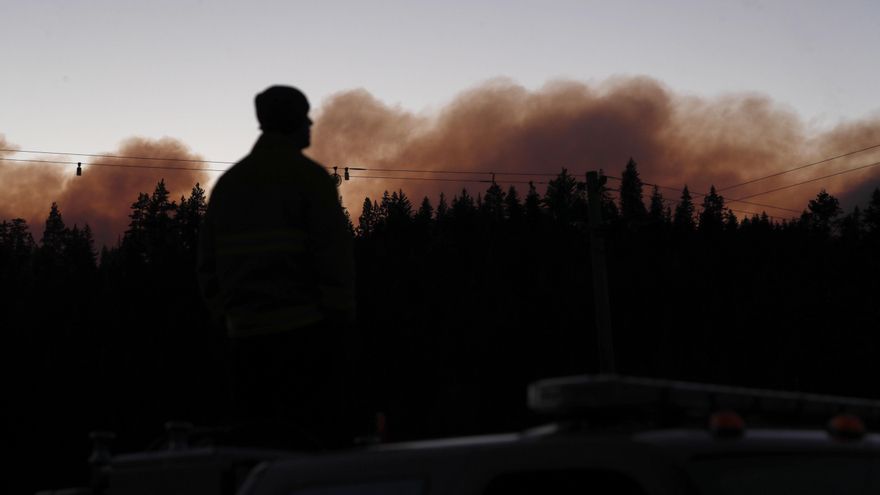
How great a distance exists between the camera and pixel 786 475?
2.77 m

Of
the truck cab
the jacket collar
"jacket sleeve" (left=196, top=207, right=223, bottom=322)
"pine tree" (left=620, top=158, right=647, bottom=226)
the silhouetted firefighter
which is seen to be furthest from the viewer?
"pine tree" (left=620, top=158, right=647, bottom=226)

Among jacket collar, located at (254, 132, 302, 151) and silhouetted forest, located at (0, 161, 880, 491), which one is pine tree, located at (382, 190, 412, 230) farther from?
jacket collar, located at (254, 132, 302, 151)

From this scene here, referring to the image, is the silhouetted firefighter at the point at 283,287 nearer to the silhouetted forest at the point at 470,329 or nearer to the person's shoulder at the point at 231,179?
the person's shoulder at the point at 231,179

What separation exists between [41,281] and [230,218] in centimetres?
11308

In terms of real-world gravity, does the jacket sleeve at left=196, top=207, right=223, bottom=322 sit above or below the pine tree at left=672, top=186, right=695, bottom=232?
below

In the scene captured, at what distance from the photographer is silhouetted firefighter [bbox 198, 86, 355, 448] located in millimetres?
4758

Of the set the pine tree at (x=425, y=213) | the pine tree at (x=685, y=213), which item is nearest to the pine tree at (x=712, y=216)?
the pine tree at (x=685, y=213)

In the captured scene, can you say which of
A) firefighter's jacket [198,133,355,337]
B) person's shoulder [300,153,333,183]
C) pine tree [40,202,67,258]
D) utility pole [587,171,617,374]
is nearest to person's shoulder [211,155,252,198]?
firefighter's jacket [198,133,355,337]

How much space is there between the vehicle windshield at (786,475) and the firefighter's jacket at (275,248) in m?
2.41

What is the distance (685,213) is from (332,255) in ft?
585

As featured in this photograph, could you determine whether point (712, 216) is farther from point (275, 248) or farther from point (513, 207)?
point (275, 248)

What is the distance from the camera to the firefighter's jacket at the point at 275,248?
15.6ft

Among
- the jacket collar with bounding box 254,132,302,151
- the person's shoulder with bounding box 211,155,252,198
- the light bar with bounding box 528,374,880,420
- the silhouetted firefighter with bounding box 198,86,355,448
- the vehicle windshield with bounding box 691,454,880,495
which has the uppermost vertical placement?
the jacket collar with bounding box 254,132,302,151

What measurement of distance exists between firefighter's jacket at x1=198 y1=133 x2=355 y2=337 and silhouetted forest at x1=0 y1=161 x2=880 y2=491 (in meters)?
66.5
